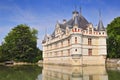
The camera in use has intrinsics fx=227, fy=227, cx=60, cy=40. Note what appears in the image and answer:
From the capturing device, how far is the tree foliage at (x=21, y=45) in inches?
2098

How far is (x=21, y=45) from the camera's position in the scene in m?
53.5

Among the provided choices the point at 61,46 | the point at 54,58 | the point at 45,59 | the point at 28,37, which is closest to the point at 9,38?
the point at 28,37

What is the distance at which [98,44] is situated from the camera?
35125 millimetres

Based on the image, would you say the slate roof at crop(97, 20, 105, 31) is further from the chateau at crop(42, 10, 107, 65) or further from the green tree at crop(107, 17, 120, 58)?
the green tree at crop(107, 17, 120, 58)

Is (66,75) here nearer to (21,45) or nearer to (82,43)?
(82,43)

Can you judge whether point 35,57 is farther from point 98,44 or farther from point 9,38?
point 98,44

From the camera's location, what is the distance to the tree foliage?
53281mm

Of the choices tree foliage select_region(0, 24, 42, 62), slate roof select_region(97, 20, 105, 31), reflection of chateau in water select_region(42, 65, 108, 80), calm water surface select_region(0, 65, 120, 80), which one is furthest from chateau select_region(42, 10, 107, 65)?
tree foliage select_region(0, 24, 42, 62)

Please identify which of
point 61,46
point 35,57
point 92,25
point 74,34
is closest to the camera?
point 74,34

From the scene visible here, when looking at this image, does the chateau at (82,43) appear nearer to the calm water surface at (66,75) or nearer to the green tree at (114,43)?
the green tree at (114,43)

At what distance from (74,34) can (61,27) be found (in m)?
9.17

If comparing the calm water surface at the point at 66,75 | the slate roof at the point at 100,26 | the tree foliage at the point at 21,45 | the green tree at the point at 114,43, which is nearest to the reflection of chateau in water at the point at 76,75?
the calm water surface at the point at 66,75

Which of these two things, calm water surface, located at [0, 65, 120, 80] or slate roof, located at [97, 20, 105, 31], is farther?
slate roof, located at [97, 20, 105, 31]

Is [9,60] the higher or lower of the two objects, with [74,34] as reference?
lower
